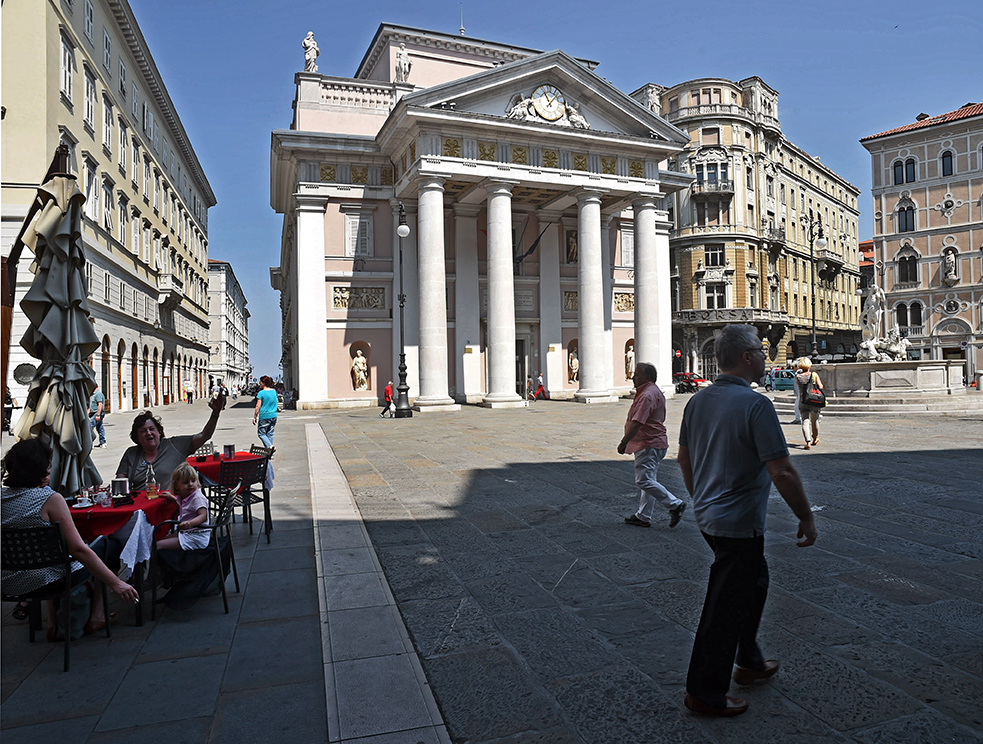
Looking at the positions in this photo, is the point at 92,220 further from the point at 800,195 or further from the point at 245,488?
the point at 800,195

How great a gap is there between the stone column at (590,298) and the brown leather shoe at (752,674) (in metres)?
26.2

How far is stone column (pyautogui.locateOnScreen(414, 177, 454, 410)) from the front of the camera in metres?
26.6

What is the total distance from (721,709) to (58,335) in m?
5.29

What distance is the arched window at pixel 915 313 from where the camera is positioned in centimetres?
5456

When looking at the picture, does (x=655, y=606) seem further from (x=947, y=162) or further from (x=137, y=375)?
(x=947, y=162)

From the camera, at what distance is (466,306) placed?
105 ft

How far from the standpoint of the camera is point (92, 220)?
26656mm

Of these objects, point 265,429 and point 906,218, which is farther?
point 906,218

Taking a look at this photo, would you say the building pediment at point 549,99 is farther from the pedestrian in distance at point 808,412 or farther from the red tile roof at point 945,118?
the red tile roof at point 945,118

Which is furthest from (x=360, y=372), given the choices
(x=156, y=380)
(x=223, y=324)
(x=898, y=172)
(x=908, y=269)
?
(x=223, y=324)

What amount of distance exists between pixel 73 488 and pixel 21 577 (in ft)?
5.25

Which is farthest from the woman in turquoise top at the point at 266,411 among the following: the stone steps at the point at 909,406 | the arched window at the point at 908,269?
the arched window at the point at 908,269

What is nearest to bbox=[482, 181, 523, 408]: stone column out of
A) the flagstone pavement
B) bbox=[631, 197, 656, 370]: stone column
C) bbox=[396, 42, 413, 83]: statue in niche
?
bbox=[631, 197, 656, 370]: stone column

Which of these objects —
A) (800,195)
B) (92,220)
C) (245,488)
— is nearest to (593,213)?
(92,220)
